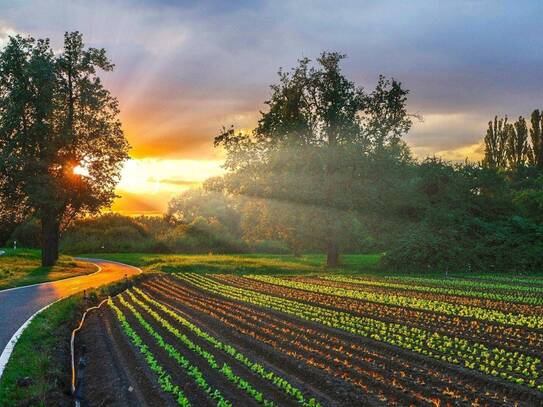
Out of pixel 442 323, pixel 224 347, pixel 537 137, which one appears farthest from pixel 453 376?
pixel 537 137

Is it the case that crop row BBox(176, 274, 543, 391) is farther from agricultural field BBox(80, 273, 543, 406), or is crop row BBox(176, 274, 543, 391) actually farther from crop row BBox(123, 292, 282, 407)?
crop row BBox(123, 292, 282, 407)

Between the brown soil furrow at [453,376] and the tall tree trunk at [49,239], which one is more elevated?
the tall tree trunk at [49,239]

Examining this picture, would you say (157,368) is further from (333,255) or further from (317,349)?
(333,255)

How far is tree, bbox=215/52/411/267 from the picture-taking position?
42.7 meters

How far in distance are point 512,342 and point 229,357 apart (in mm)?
8249

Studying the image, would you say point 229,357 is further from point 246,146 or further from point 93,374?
point 246,146

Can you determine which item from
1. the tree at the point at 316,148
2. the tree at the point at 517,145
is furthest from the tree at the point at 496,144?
the tree at the point at 316,148

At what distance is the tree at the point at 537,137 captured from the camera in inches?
2736

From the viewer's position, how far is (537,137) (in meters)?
70.3

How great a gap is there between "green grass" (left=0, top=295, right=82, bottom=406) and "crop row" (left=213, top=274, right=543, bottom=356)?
34.6 ft

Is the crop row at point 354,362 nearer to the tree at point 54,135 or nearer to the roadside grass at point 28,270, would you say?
the roadside grass at point 28,270

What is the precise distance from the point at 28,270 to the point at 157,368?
2907 cm

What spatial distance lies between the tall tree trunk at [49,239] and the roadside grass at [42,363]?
2263cm

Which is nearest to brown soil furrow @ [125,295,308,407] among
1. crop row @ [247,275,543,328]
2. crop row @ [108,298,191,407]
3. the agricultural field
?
the agricultural field
